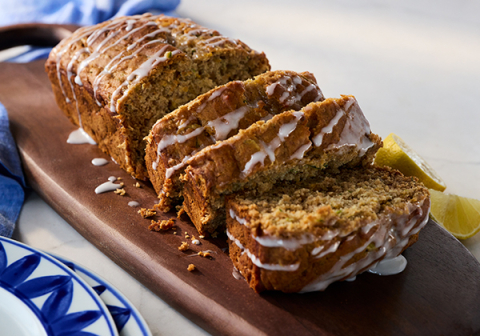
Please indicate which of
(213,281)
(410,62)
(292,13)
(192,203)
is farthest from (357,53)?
(213,281)

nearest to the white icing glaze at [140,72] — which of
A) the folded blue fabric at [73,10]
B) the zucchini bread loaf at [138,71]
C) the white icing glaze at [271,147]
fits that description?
the zucchini bread loaf at [138,71]

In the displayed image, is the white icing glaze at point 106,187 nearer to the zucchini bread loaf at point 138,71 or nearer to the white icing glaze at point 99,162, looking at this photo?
the zucchini bread loaf at point 138,71

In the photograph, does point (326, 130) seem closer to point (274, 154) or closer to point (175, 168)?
point (274, 154)

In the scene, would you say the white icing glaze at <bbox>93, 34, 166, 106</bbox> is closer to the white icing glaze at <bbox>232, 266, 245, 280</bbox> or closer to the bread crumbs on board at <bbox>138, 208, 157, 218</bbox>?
the bread crumbs on board at <bbox>138, 208, 157, 218</bbox>

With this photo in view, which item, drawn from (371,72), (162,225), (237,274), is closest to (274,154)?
(237,274)

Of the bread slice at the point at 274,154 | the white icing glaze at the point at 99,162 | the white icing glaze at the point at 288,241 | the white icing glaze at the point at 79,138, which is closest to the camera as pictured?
the white icing glaze at the point at 288,241

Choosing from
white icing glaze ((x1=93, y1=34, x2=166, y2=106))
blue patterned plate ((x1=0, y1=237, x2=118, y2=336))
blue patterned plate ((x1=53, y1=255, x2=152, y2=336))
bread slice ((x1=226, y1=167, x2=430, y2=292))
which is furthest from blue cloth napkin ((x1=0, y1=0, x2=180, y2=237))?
bread slice ((x1=226, y1=167, x2=430, y2=292))
